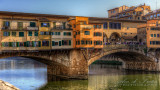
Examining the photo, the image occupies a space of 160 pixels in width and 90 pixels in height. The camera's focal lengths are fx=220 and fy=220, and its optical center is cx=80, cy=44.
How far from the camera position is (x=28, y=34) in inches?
1779

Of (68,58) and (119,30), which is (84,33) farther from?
(119,30)

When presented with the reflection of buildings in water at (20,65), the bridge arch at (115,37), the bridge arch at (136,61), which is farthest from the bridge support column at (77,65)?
the reflection of buildings in water at (20,65)

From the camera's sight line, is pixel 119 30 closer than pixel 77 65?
No

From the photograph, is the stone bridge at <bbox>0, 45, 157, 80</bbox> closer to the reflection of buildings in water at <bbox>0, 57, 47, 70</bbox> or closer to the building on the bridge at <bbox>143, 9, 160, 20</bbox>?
the reflection of buildings in water at <bbox>0, 57, 47, 70</bbox>

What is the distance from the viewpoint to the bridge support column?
49906 mm

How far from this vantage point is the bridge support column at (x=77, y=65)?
164ft

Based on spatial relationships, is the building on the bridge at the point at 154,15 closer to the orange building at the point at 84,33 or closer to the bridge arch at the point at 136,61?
the bridge arch at the point at 136,61

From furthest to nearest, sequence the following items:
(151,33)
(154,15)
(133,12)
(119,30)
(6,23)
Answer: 1. (133,12)
2. (154,15)
3. (119,30)
4. (151,33)
5. (6,23)

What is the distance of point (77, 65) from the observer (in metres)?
50.4

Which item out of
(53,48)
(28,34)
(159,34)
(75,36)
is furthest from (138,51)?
(28,34)

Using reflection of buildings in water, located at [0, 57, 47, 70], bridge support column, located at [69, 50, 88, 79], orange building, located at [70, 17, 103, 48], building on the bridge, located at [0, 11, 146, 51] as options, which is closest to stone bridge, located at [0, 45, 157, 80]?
bridge support column, located at [69, 50, 88, 79]

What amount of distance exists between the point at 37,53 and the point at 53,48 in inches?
140

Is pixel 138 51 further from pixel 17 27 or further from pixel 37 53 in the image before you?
pixel 17 27


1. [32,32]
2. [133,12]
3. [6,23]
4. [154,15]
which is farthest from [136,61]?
[6,23]
